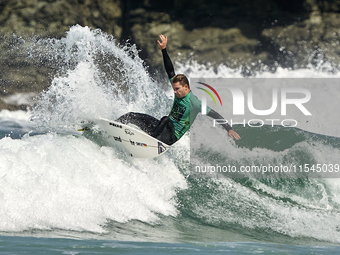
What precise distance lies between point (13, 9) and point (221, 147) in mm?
10030

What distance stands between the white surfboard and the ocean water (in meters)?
0.15

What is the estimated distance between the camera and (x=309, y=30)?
49.0 ft

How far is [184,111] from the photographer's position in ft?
16.3

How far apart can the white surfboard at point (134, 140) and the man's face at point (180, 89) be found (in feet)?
2.01

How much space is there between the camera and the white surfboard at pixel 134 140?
5.01 m

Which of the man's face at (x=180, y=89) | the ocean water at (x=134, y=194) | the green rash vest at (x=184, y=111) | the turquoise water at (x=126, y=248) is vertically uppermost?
the man's face at (x=180, y=89)

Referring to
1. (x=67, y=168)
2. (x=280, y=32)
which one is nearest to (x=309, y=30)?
(x=280, y=32)

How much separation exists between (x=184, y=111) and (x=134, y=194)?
1.16m

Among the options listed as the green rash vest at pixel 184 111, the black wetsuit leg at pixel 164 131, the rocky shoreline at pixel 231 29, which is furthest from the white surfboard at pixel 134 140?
the rocky shoreline at pixel 231 29

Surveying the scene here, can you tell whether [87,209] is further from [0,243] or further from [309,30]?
[309,30]

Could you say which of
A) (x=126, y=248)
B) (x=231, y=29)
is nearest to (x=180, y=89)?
(x=126, y=248)

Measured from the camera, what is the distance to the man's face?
4.79 meters
